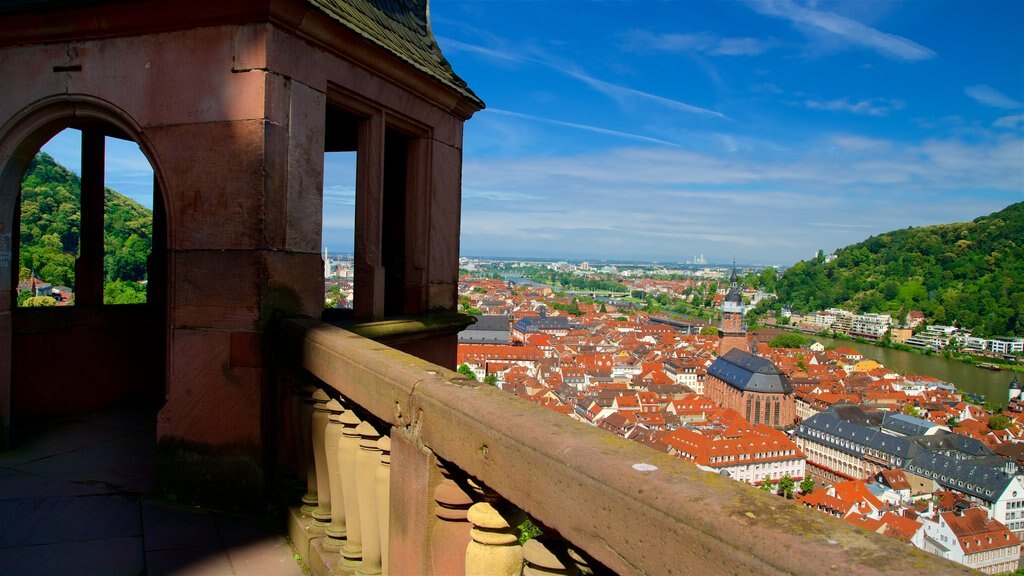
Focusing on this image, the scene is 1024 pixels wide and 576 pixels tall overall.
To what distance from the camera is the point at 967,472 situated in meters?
58.2

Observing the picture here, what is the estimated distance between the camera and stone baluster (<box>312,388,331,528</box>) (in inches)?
114

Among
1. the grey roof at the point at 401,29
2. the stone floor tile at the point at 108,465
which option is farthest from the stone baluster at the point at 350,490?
the grey roof at the point at 401,29

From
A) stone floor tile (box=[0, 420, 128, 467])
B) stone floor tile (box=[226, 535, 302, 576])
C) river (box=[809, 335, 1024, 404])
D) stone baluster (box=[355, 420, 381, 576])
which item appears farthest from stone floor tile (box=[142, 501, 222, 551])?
river (box=[809, 335, 1024, 404])

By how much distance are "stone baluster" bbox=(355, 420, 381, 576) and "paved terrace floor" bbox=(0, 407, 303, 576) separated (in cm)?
50

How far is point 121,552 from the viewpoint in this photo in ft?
9.49

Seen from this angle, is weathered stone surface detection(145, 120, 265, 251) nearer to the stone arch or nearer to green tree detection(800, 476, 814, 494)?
the stone arch

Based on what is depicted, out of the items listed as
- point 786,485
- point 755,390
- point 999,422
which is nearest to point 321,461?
point 786,485

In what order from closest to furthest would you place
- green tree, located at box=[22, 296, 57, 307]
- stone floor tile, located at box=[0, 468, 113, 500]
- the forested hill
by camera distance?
stone floor tile, located at box=[0, 468, 113, 500], green tree, located at box=[22, 296, 57, 307], the forested hill

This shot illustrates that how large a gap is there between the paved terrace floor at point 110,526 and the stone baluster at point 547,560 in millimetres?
1605

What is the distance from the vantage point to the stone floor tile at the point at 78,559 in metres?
2.71

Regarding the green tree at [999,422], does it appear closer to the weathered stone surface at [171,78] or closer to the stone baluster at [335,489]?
the stone baluster at [335,489]

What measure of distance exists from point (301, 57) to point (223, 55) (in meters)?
0.35

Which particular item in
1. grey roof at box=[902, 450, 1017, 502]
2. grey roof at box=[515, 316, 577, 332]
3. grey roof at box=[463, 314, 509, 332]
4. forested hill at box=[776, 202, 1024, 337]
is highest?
forested hill at box=[776, 202, 1024, 337]

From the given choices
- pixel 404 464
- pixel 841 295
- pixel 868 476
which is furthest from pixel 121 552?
pixel 841 295
